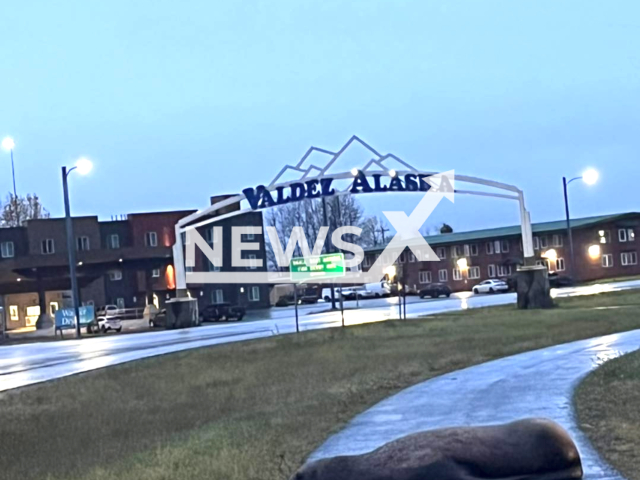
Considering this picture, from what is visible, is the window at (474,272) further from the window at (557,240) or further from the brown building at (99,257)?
the brown building at (99,257)

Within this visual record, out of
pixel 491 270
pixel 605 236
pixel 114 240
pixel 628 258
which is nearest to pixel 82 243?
pixel 114 240

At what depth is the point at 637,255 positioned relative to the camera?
85.2m

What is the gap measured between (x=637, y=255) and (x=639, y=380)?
76.3m

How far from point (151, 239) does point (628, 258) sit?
41.1 meters

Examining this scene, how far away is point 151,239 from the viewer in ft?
266

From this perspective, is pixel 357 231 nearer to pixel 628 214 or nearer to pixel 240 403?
pixel 628 214

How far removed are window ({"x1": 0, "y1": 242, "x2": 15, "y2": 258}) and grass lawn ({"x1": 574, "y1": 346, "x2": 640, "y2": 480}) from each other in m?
70.7

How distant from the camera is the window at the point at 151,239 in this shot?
265 ft

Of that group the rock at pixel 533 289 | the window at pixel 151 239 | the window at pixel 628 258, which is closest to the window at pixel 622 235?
the window at pixel 628 258

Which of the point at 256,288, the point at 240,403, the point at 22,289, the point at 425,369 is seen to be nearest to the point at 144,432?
the point at 240,403

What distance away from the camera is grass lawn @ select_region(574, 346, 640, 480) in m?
8.47

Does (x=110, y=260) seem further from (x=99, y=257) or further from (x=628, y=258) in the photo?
(x=628, y=258)

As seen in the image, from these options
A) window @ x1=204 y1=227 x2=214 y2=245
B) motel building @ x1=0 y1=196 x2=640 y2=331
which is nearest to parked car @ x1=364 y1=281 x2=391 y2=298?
motel building @ x1=0 y1=196 x2=640 y2=331

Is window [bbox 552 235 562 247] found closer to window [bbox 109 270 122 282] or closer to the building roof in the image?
the building roof
